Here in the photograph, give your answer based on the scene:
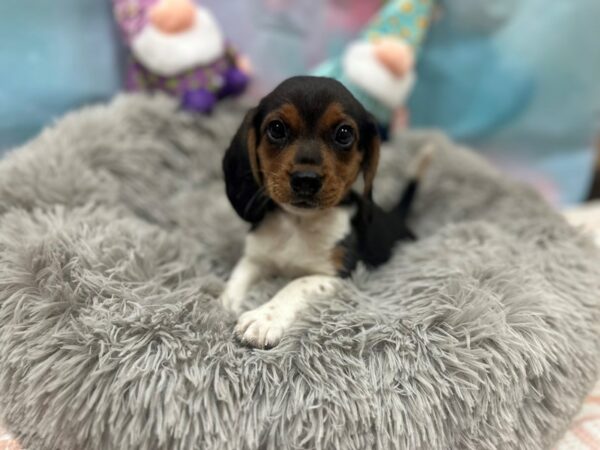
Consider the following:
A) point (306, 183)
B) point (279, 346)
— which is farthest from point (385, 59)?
point (279, 346)

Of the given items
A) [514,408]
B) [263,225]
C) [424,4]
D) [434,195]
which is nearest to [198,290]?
[263,225]

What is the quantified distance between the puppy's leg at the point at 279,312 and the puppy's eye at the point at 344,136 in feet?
1.53

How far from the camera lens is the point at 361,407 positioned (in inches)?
52.6

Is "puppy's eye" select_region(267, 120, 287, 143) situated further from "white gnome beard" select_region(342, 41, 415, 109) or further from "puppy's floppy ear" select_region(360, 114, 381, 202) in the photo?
"white gnome beard" select_region(342, 41, 415, 109)

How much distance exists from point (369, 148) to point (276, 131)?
30 cm

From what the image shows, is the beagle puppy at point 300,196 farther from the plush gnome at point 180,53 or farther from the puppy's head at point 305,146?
the plush gnome at point 180,53

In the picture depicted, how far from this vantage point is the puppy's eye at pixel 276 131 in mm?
1584

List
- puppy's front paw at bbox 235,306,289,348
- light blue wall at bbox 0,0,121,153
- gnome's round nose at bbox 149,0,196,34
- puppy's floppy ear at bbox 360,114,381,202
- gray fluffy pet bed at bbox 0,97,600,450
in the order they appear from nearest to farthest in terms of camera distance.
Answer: gray fluffy pet bed at bbox 0,97,600,450
puppy's front paw at bbox 235,306,289,348
puppy's floppy ear at bbox 360,114,381,202
gnome's round nose at bbox 149,0,196,34
light blue wall at bbox 0,0,121,153

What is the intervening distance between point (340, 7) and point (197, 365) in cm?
226

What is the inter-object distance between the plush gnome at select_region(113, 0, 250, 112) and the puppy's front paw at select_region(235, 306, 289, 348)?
1.43 metres

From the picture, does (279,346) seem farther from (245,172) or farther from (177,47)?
(177,47)

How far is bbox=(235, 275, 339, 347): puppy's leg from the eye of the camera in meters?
1.52

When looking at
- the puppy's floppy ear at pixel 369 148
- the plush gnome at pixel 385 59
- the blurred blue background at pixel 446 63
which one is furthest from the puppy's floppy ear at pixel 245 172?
the blurred blue background at pixel 446 63

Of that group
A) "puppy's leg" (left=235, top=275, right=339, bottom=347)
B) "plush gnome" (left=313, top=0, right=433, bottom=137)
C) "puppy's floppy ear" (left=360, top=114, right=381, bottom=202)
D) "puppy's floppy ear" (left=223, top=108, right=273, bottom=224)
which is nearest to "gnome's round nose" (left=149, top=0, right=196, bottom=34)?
"plush gnome" (left=313, top=0, right=433, bottom=137)
